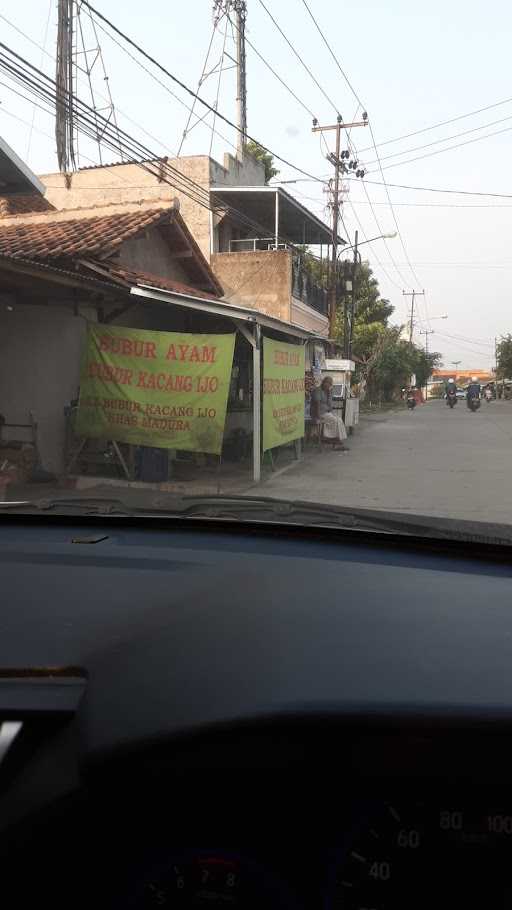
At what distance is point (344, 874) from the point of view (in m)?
1.60

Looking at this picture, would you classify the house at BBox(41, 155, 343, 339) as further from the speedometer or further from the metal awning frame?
the speedometer

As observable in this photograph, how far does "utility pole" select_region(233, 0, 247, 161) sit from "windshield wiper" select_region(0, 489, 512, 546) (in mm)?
20522

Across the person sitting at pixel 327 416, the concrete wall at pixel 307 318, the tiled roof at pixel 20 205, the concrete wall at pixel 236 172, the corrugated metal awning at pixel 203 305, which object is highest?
the concrete wall at pixel 236 172

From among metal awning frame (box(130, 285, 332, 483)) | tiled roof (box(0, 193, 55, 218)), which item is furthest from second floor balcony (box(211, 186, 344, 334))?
metal awning frame (box(130, 285, 332, 483))

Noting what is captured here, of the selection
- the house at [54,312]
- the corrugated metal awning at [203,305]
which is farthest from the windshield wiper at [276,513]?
the corrugated metal awning at [203,305]

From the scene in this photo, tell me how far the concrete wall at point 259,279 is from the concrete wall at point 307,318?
79cm

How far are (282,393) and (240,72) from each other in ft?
52.4

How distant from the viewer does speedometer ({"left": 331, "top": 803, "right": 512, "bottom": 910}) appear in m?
1.61

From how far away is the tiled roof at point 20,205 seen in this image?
16.7m

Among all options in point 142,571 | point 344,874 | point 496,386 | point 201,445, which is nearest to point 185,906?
point 344,874

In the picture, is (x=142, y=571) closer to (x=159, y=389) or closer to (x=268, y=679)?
(x=268, y=679)

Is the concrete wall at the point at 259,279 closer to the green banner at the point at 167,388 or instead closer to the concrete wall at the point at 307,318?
the concrete wall at the point at 307,318

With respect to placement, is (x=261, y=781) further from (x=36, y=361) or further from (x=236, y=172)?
(x=236, y=172)

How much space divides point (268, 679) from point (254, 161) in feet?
99.0
